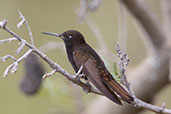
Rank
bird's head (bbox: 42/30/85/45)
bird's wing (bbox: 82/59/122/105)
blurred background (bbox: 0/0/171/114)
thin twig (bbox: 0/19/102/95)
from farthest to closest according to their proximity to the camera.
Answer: blurred background (bbox: 0/0/171/114)
bird's head (bbox: 42/30/85/45)
bird's wing (bbox: 82/59/122/105)
thin twig (bbox: 0/19/102/95)

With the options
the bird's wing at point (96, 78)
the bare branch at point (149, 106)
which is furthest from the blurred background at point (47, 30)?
the bare branch at point (149, 106)

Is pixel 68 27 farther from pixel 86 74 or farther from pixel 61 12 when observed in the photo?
pixel 86 74

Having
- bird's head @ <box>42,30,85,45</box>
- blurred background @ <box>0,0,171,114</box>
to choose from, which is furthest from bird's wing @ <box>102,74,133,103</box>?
blurred background @ <box>0,0,171,114</box>

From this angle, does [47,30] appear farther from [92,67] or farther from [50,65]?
[50,65]

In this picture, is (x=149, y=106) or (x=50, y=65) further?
(x=149, y=106)

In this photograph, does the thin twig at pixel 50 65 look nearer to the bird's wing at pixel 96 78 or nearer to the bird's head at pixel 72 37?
the bird's wing at pixel 96 78

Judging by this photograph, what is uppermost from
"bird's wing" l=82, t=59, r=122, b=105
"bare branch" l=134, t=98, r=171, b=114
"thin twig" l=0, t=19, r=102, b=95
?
"thin twig" l=0, t=19, r=102, b=95

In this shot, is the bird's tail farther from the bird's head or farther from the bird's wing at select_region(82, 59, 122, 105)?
the bird's head

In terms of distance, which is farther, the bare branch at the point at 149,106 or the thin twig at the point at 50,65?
the bare branch at the point at 149,106

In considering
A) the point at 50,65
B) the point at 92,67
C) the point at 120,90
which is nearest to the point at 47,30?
the point at 92,67
